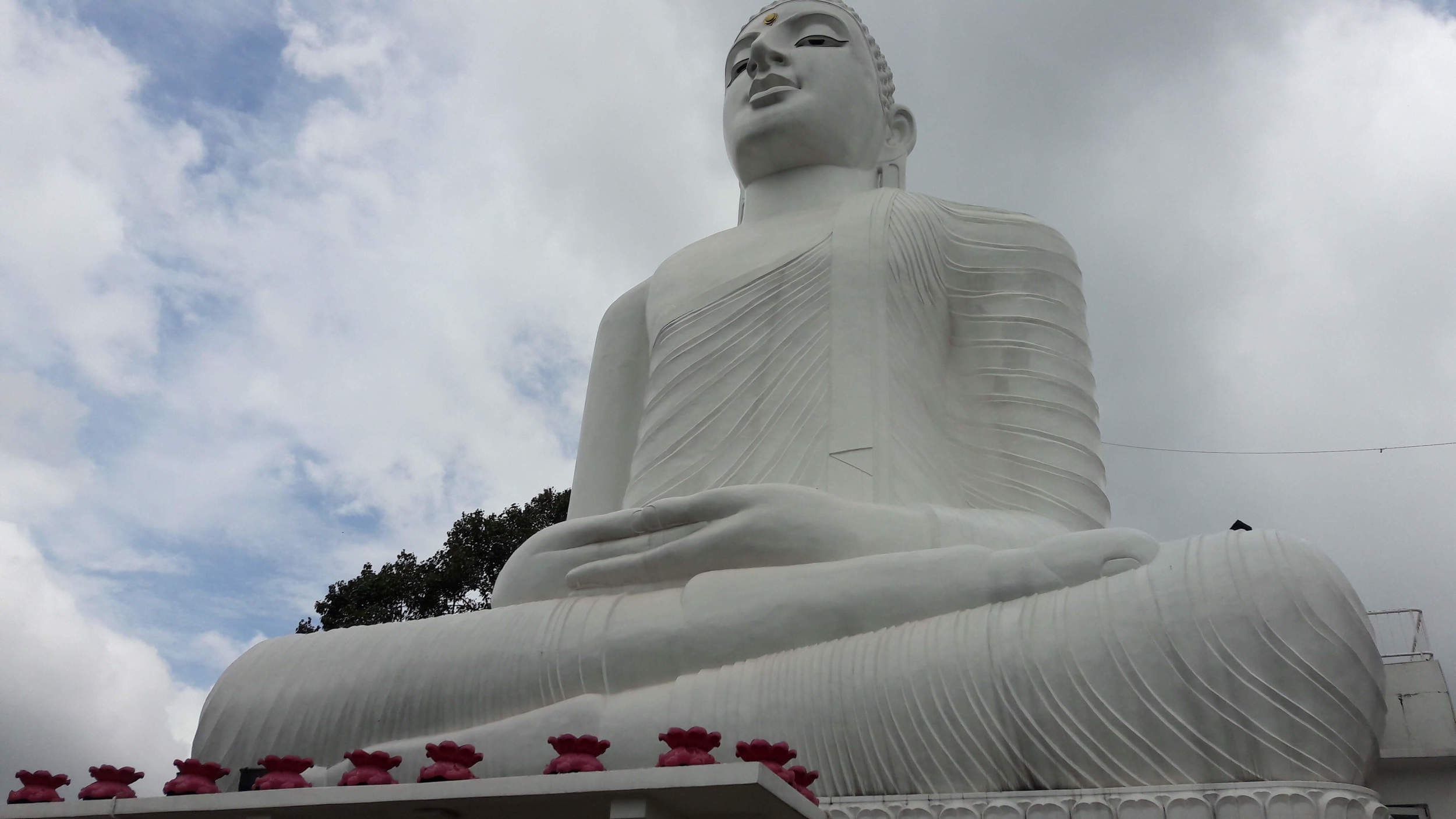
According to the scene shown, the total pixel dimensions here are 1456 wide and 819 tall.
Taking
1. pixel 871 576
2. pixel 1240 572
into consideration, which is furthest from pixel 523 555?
pixel 1240 572

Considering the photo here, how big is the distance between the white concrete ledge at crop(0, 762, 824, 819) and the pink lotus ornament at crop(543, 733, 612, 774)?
13cm

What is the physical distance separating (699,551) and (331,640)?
67.1 inches

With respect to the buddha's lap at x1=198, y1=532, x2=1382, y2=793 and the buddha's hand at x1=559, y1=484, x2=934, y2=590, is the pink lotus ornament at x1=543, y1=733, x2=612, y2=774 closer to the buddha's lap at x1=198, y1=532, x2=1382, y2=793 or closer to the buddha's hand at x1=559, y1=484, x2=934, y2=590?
the buddha's lap at x1=198, y1=532, x2=1382, y2=793

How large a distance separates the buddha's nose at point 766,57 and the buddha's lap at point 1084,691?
3.88 metres

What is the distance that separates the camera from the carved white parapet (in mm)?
3434

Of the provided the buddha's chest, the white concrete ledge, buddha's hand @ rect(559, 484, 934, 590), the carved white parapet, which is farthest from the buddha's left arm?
Answer: the white concrete ledge

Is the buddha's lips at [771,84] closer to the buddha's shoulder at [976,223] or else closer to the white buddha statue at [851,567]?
the white buddha statue at [851,567]

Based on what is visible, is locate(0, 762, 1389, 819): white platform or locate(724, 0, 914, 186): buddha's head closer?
locate(0, 762, 1389, 819): white platform

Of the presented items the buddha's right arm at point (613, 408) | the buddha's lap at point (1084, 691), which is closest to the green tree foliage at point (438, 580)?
the buddha's right arm at point (613, 408)

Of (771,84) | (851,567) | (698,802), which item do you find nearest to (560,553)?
(851,567)

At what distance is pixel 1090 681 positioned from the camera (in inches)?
150

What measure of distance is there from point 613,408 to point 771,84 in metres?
2.08

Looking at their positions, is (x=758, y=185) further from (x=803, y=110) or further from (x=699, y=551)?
(x=699, y=551)

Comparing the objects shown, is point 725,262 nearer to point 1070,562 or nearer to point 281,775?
point 1070,562
